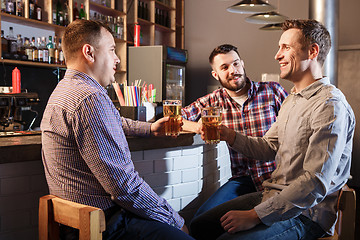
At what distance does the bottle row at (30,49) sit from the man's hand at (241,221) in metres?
3.18

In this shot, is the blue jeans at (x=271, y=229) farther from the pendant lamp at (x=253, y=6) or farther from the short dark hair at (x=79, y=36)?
the pendant lamp at (x=253, y=6)

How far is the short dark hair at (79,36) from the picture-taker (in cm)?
149

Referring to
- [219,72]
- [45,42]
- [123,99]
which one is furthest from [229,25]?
[123,99]

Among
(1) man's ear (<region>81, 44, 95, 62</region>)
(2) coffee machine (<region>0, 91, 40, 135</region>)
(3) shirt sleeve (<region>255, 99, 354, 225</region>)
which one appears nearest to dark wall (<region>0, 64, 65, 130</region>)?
(2) coffee machine (<region>0, 91, 40, 135</region>)

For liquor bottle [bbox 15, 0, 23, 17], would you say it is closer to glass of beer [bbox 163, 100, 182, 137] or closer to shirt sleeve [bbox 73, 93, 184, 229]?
glass of beer [bbox 163, 100, 182, 137]

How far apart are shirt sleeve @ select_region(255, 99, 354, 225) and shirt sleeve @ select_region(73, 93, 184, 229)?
0.48 metres

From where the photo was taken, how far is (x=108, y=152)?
131cm

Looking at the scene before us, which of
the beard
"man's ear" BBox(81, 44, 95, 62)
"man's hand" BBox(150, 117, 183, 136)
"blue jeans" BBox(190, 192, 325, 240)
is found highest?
"man's ear" BBox(81, 44, 95, 62)

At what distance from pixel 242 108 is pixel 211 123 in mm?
600

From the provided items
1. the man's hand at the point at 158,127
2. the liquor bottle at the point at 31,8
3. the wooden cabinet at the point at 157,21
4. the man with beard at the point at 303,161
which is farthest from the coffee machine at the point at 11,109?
the wooden cabinet at the point at 157,21

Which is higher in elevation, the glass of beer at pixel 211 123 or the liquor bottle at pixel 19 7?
the liquor bottle at pixel 19 7

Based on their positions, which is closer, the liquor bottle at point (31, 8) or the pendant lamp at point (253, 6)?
the pendant lamp at point (253, 6)

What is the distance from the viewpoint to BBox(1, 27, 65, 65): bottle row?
390 cm

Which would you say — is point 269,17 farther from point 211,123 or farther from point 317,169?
point 317,169
